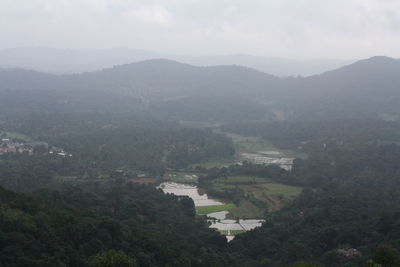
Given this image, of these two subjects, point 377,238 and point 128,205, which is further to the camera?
point 128,205

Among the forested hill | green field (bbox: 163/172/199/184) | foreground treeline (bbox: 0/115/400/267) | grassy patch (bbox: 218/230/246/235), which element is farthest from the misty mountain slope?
grassy patch (bbox: 218/230/246/235)

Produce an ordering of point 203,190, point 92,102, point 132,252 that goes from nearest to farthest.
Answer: point 132,252 < point 203,190 < point 92,102

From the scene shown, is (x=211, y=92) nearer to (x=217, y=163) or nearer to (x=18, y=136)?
(x=18, y=136)

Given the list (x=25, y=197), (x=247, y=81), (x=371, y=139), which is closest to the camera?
(x=25, y=197)

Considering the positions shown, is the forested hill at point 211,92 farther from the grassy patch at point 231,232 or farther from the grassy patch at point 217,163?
the grassy patch at point 231,232

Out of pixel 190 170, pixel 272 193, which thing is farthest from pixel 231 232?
pixel 190 170

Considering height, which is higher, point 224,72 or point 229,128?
point 224,72

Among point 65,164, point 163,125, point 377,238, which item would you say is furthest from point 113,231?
point 163,125

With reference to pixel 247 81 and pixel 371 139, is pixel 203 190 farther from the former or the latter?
pixel 247 81

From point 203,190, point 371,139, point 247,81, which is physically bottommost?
point 203,190
